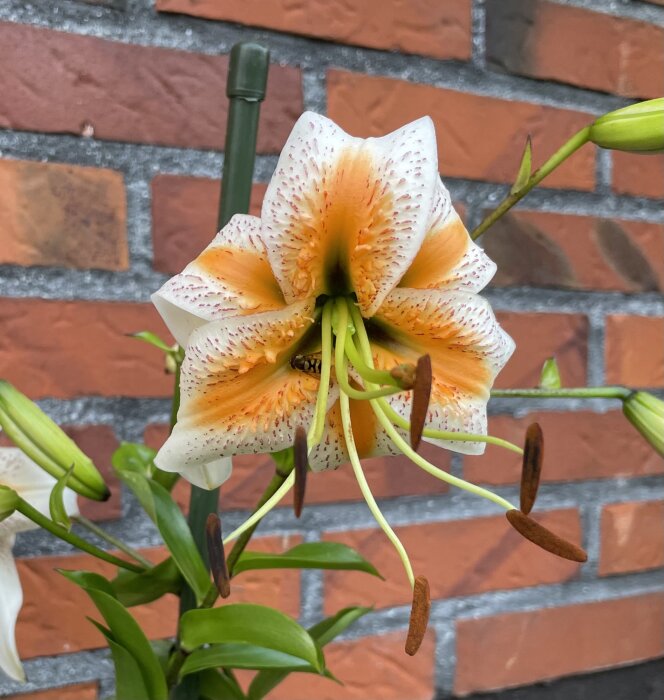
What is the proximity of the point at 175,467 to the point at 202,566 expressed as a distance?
0.08m

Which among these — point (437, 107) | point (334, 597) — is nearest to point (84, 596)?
point (334, 597)

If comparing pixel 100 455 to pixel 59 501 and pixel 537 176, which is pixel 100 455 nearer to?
pixel 59 501

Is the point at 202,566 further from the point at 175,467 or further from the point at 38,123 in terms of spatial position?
the point at 38,123

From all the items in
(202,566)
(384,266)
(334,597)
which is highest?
(384,266)

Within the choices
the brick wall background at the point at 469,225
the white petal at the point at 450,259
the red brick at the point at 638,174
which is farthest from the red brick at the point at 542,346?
the white petal at the point at 450,259

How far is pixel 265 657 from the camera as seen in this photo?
29 centimetres

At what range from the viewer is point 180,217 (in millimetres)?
440

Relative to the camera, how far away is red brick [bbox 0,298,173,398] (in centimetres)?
41

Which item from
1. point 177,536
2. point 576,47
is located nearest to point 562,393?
point 177,536

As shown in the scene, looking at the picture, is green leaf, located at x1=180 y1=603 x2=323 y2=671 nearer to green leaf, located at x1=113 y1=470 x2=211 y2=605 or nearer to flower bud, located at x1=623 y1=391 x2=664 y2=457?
green leaf, located at x1=113 y1=470 x2=211 y2=605

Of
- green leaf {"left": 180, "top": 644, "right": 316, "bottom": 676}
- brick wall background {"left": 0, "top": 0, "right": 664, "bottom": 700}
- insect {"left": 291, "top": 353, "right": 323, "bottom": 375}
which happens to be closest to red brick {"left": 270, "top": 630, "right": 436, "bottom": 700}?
brick wall background {"left": 0, "top": 0, "right": 664, "bottom": 700}

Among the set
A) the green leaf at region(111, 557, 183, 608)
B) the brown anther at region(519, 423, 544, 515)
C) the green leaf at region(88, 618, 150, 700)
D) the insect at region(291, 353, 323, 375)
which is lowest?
the green leaf at region(88, 618, 150, 700)

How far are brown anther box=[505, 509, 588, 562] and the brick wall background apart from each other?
271 millimetres

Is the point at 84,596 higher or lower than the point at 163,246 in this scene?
lower
